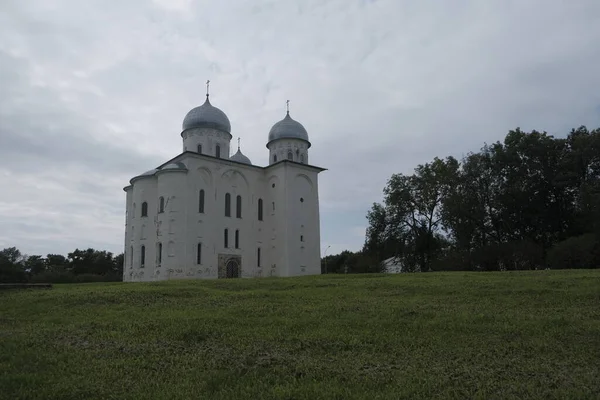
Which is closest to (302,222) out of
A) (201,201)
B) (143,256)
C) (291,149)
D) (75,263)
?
(291,149)

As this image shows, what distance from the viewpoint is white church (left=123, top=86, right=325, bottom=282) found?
32875 mm

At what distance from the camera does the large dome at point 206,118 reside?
37625 millimetres

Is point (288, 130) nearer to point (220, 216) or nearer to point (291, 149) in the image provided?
point (291, 149)

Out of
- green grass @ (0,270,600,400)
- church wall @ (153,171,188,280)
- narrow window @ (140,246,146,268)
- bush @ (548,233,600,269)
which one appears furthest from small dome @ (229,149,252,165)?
green grass @ (0,270,600,400)

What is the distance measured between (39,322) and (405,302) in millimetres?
8942

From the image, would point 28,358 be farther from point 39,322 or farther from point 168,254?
point 168,254

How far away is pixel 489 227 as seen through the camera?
3944 cm

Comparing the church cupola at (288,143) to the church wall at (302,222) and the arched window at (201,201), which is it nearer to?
the church wall at (302,222)

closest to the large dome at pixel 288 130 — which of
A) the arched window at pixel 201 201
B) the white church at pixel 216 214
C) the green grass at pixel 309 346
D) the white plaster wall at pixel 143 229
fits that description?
the white church at pixel 216 214

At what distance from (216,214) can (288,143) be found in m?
9.96

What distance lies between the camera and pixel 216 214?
34750 millimetres

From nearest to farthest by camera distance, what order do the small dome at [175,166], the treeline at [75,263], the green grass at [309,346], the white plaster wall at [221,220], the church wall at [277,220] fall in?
the green grass at [309,346], the white plaster wall at [221,220], the small dome at [175,166], the church wall at [277,220], the treeline at [75,263]

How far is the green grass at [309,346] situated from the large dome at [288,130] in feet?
90.6

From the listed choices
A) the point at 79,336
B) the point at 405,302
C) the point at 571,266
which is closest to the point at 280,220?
the point at 571,266
